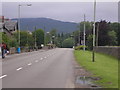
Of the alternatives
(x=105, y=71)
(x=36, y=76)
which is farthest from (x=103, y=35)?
(x=36, y=76)

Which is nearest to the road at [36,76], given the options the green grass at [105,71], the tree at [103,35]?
the green grass at [105,71]

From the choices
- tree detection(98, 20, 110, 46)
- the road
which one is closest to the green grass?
the road

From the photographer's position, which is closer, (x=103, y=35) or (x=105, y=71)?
(x=105, y=71)

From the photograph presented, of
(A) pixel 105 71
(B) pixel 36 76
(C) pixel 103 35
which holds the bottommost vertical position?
(A) pixel 105 71

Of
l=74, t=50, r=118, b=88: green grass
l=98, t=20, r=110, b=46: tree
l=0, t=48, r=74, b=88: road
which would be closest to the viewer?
l=0, t=48, r=74, b=88: road

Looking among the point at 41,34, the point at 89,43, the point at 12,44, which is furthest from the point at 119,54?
the point at 41,34

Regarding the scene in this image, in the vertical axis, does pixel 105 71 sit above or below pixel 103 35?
below

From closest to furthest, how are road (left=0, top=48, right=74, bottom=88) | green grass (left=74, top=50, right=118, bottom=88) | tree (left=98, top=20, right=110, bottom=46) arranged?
road (left=0, top=48, right=74, bottom=88) < green grass (left=74, top=50, right=118, bottom=88) < tree (left=98, top=20, right=110, bottom=46)

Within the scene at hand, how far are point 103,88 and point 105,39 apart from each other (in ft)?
270

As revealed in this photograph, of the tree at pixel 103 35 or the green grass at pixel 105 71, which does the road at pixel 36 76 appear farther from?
the tree at pixel 103 35

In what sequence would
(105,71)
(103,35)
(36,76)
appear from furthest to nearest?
(103,35) < (105,71) < (36,76)

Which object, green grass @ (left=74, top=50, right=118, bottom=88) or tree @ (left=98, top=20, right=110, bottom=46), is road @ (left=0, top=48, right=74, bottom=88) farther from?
tree @ (left=98, top=20, right=110, bottom=46)

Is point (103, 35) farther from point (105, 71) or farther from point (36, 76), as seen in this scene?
point (36, 76)

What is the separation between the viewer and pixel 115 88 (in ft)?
38.0
